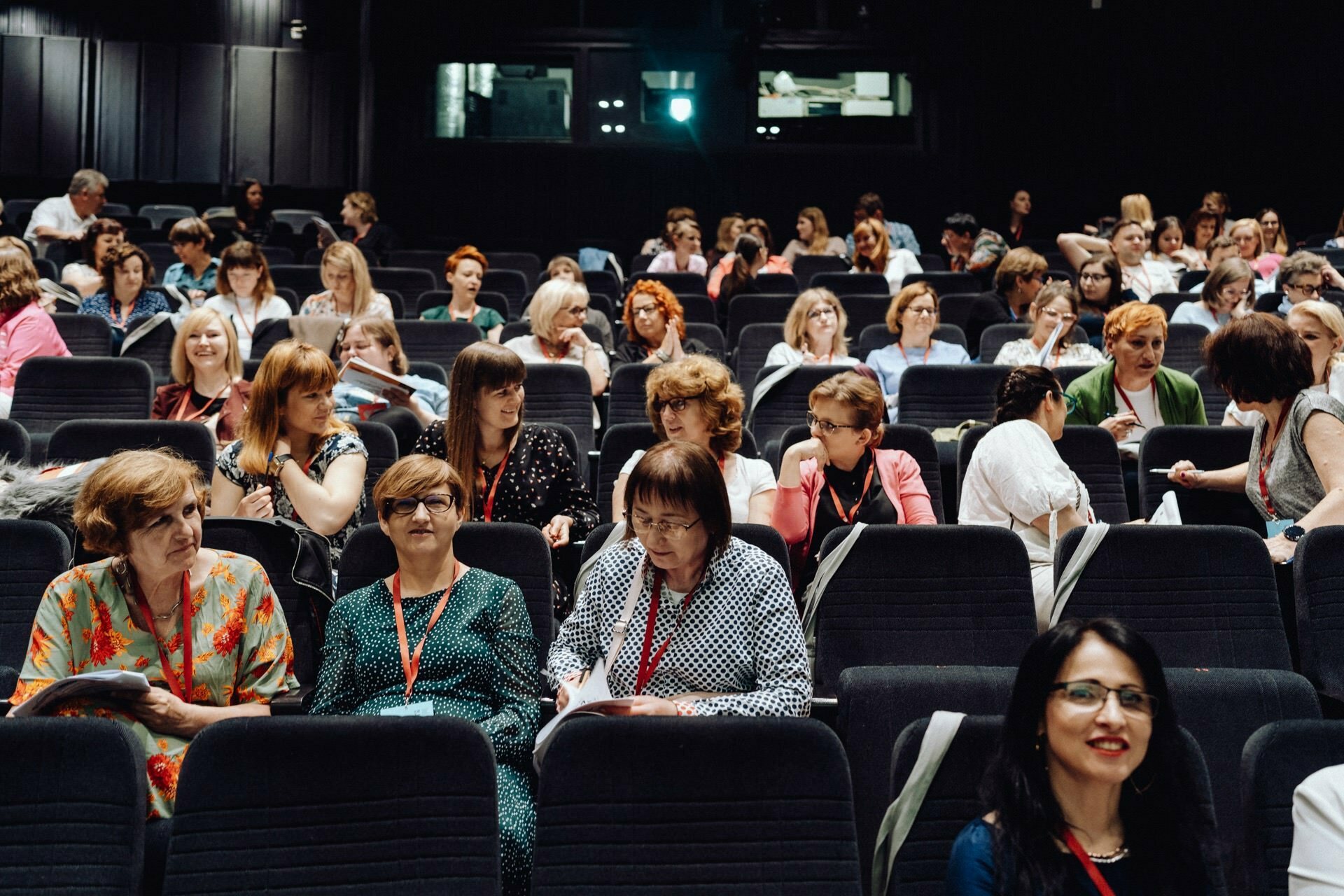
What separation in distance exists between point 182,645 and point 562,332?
3.02 metres

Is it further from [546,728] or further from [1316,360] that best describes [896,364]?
[546,728]

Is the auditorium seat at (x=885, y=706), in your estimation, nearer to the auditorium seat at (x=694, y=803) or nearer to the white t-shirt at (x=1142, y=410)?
the auditorium seat at (x=694, y=803)

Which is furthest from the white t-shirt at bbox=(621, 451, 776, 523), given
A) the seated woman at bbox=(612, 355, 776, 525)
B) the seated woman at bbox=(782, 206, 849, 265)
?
the seated woman at bbox=(782, 206, 849, 265)

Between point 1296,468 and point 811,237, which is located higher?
point 811,237

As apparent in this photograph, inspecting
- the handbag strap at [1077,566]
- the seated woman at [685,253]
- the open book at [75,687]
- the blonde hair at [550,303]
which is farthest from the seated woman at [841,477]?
the seated woman at [685,253]

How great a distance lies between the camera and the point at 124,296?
20.0 feet

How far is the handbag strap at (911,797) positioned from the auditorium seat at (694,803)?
0.15 feet

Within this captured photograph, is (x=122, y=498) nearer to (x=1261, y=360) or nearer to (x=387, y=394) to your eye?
(x=387, y=394)

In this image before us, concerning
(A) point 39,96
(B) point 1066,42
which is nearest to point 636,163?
(B) point 1066,42

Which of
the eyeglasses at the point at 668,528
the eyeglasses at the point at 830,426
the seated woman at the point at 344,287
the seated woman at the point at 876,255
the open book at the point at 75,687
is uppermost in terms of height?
the seated woman at the point at 876,255

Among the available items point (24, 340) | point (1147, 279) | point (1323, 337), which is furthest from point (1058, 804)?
point (1147, 279)

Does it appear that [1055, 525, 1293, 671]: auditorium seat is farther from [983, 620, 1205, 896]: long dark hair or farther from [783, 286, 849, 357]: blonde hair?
[783, 286, 849, 357]: blonde hair

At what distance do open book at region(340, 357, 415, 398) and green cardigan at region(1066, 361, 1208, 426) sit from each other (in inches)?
89.7

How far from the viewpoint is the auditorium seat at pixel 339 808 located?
1.89 meters
